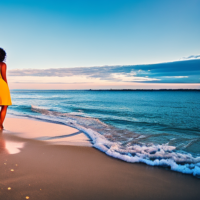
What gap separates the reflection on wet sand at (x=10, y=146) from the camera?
401cm

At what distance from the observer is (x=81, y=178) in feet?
9.32

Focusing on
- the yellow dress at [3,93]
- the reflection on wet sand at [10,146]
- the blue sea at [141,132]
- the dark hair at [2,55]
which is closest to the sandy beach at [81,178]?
the reflection on wet sand at [10,146]

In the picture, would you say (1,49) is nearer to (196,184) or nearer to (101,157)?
(101,157)

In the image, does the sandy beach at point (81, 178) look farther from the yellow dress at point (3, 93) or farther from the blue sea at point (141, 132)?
the yellow dress at point (3, 93)

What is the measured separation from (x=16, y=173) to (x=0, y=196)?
671 millimetres

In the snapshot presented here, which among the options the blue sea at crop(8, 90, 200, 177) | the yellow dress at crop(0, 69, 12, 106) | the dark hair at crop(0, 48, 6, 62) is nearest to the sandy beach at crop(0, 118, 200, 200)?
the blue sea at crop(8, 90, 200, 177)

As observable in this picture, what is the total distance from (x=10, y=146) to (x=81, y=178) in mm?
2721

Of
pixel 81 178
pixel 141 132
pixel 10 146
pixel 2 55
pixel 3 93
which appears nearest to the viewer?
pixel 81 178

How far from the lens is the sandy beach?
7.84 feet

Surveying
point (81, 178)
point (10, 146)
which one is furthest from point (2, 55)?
point (81, 178)

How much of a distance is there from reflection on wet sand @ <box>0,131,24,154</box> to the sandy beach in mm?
23

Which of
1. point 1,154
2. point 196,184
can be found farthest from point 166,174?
point 1,154

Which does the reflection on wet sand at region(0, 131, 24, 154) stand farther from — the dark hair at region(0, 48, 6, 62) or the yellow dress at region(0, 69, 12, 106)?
the dark hair at region(0, 48, 6, 62)

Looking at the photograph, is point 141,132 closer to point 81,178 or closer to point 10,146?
point 81,178
